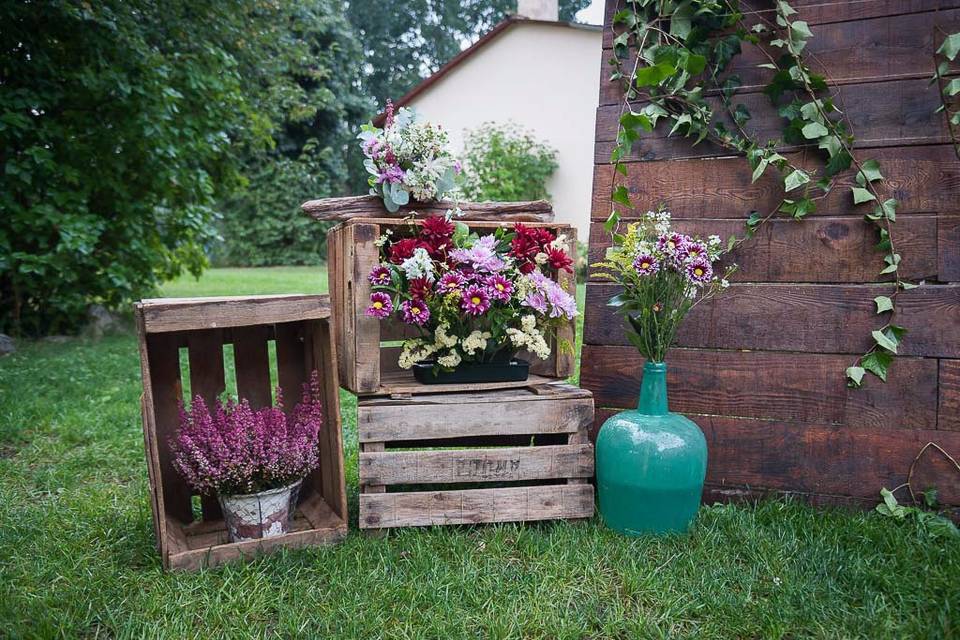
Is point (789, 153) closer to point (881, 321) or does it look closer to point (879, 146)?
point (879, 146)

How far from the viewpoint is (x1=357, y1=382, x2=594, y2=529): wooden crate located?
2326 millimetres

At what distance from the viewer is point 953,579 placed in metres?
1.90

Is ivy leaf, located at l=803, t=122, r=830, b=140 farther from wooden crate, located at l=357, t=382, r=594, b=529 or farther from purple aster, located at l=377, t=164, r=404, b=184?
purple aster, located at l=377, t=164, r=404, b=184

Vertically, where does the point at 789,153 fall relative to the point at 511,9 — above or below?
below

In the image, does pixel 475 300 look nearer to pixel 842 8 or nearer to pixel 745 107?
pixel 745 107

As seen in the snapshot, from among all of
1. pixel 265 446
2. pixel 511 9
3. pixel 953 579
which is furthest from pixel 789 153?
pixel 511 9

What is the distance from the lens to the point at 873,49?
2.38m

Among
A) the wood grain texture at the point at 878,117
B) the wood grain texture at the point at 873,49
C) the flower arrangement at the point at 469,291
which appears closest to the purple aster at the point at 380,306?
the flower arrangement at the point at 469,291

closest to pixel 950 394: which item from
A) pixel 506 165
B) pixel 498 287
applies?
pixel 498 287

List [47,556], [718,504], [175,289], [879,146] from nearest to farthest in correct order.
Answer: [47,556]
[879,146]
[718,504]
[175,289]

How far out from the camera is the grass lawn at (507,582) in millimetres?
1785

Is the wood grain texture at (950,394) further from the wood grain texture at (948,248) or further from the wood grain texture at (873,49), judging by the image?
the wood grain texture at (873,49)

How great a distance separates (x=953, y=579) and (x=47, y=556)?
2565 millimetres

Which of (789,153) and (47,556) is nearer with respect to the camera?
(47,556)
